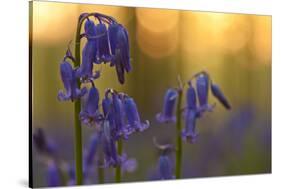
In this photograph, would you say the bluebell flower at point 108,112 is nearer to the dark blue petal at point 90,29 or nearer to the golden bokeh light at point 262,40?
the dark blue petal at point 90,29

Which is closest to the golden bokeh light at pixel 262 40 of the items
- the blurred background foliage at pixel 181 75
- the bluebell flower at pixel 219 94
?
the blurred background foliage at pixel 181 75

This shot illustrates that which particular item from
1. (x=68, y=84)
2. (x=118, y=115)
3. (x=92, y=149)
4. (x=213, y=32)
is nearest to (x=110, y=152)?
(x=92, y=149)

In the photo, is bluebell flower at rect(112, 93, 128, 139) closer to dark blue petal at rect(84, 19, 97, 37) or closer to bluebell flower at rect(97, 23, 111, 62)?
bluebell flower at rect(97, 23, 111, 62)

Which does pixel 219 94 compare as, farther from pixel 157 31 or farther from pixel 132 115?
pixel 132 115

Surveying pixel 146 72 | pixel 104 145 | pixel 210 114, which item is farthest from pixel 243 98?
pixel 104 145

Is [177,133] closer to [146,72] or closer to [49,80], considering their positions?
[146,72]

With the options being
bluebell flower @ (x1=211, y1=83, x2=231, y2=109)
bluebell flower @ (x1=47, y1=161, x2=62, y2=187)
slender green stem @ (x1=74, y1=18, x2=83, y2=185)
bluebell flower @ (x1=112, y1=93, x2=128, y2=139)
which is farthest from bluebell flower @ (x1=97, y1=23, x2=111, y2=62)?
bluebell flower @ (x1=211, y1=83, x2=231, y2=109)
